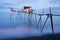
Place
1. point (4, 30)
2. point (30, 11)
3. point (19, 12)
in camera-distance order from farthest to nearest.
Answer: point (19, 12)
point (30, 11)
point (4, 30)

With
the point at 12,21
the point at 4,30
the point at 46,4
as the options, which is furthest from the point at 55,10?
the point at 4,30

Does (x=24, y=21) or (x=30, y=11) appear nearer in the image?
(x=30, y=11)

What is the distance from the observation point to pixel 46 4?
31.6 ft

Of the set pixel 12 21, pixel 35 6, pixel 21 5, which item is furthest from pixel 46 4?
pixel 12 21

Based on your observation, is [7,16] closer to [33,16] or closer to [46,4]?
[33,16]

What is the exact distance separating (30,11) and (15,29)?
3.71ft

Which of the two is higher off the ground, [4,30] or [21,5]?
[21,5]

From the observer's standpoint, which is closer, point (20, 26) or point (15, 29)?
point (15, 29)

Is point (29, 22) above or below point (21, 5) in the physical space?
below

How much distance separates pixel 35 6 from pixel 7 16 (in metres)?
1.53

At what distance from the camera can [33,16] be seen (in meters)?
10.2

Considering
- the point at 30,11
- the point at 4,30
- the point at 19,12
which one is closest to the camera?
the point at 4,30

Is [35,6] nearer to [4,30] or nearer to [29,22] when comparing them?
[29,22]

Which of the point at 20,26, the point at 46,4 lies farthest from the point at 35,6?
the point at 20,26
